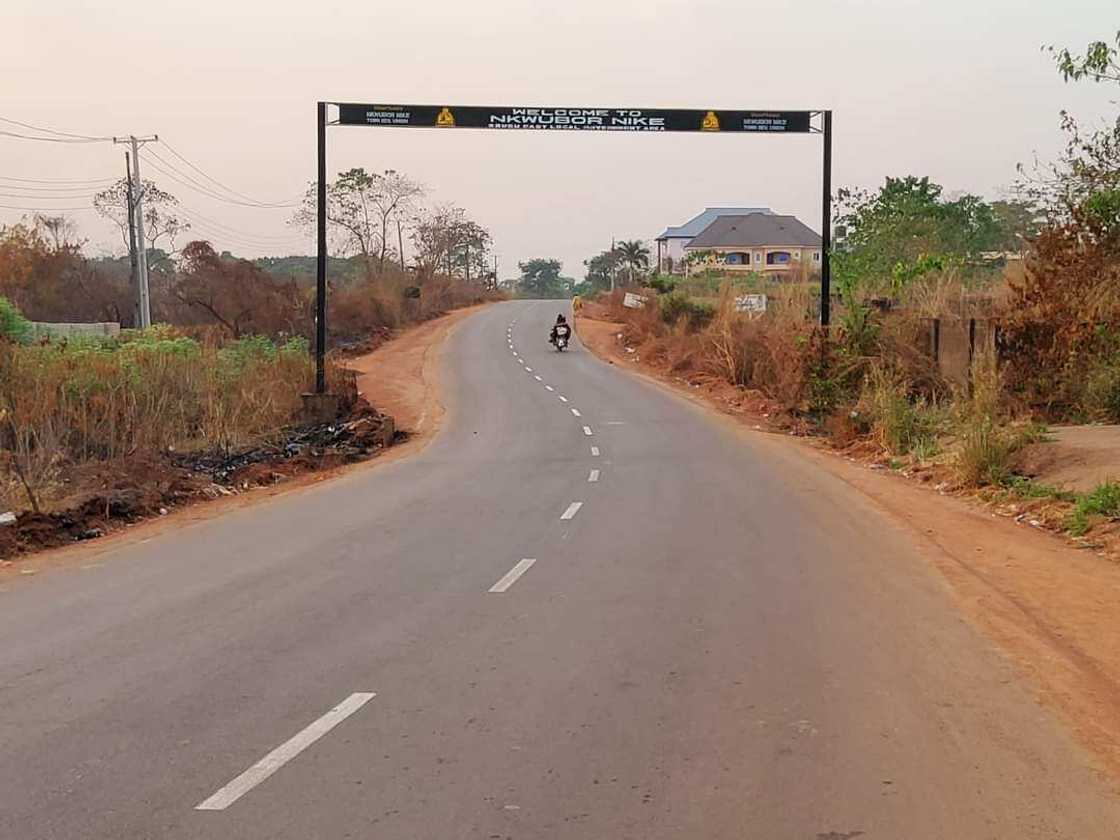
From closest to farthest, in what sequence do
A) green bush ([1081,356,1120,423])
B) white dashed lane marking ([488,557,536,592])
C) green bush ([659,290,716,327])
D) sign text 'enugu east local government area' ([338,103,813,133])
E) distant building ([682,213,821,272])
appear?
white dashed lane marking ([488,557,536,592])
green bush ([1081,356,1120,423])
sign text 'enugu east local government area' ([338,103,813,133])
green bush ([659,290,716,327])
distant building ([682,213,821,272])

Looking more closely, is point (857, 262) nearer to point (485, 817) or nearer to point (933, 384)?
point (933, 384)

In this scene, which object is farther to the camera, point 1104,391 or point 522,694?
point 1104,391

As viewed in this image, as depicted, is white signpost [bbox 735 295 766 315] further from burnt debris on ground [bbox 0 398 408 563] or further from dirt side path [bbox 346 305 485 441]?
burnt debris on ground [bbox 0 398 408 563]

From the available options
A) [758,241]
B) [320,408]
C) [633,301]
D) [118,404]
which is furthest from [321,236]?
[758,241]

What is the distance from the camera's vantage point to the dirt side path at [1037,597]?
702cm

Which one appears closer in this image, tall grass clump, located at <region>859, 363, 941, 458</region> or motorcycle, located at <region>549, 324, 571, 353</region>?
tall grass clump, located at <region>859, 363, 941, 458</region>

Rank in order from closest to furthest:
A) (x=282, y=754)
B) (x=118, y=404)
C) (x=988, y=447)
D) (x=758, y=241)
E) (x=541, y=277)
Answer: (x=282, y=754)
(x=988, y=447)
(x=118, y=404)
(x=758, y=241)
(x=541, y=277)

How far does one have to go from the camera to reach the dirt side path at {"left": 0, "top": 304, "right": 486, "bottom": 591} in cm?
1301

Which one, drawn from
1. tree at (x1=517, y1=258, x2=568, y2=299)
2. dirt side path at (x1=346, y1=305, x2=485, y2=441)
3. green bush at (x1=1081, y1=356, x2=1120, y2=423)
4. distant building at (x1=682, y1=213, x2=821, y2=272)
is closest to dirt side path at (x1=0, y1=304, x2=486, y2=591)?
dirt side path at (x1=346, y1=305, x2=485, y2=441)

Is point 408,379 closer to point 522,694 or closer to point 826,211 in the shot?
point 826,211

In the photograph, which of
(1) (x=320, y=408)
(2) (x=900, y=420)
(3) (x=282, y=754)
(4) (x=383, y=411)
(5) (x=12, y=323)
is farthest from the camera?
(5) (x=12, y=323)

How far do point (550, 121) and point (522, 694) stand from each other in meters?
23.1

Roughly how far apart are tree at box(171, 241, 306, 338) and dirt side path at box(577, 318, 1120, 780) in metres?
41.3

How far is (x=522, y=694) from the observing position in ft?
22.8
